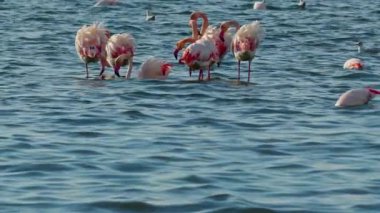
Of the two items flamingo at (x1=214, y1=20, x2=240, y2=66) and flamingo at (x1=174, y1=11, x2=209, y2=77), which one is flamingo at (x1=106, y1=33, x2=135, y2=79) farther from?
flamingo at (x1=214, y1=20, x2=240, y2=66)

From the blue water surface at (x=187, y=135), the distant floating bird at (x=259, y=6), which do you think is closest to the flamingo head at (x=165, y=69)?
the blue water surface at (x=187, y=135)

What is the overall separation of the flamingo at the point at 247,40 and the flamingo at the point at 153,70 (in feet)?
3.99

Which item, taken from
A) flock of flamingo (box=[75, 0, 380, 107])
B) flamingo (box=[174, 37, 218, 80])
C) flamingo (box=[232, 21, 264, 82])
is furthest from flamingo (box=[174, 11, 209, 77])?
flamingo (box=[232, 21, 264, 82])

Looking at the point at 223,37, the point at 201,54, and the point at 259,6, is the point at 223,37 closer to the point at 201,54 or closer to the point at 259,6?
the point at 201,54

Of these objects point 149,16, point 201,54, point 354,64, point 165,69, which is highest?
point 201,54

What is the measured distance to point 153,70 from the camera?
65.0ft

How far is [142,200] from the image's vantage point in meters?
10.7

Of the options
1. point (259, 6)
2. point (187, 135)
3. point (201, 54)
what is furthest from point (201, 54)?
point (259, 6)

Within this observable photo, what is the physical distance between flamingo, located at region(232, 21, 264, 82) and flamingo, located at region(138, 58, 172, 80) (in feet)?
3.99

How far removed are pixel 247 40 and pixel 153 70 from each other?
5.37 feet

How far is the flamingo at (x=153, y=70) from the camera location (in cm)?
1977

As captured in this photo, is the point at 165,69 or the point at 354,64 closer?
the point at 165,69

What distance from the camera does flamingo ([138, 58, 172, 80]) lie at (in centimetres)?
1977

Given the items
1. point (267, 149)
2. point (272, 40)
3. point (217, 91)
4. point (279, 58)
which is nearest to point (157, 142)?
point (267, 149)
